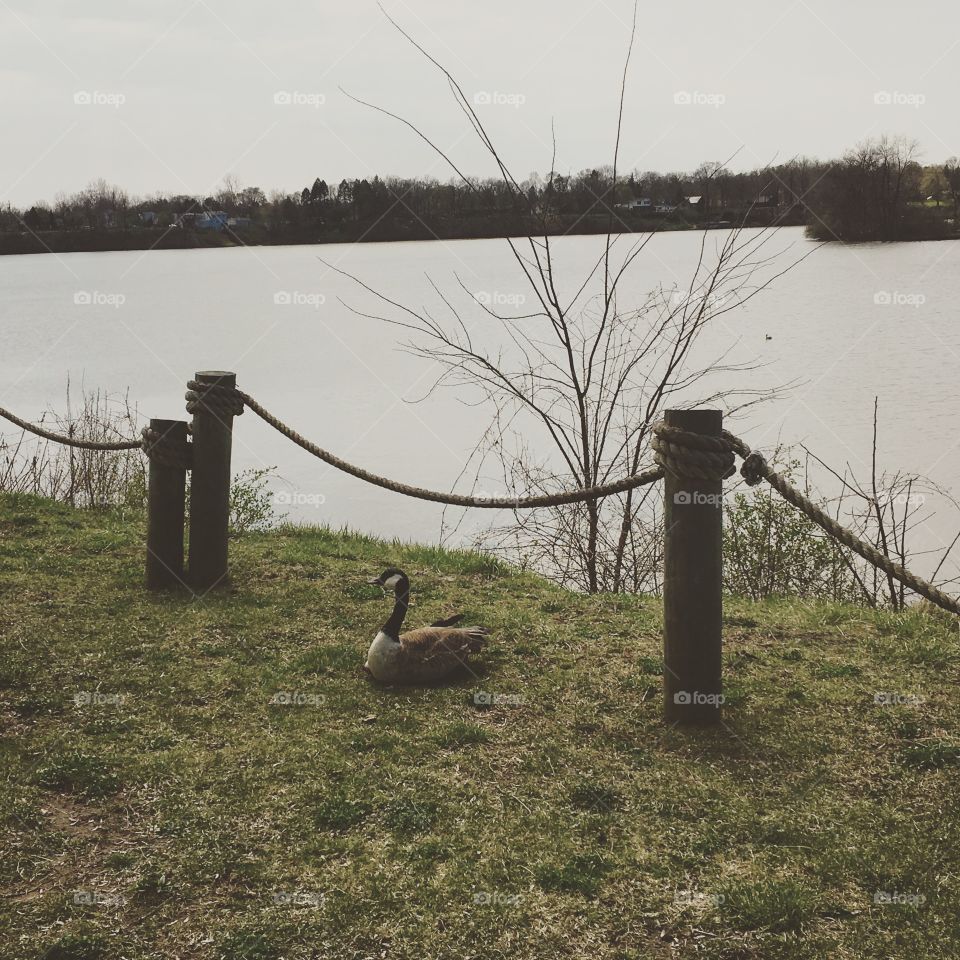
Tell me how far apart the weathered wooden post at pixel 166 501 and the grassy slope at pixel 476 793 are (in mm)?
368

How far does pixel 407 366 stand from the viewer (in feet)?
88.8

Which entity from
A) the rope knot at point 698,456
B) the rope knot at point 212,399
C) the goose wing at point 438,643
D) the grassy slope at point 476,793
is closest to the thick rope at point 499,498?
the rope knot at point 212,399

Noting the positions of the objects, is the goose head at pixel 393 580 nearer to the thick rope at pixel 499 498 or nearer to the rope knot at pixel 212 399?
the thick rope at pixel 499 498

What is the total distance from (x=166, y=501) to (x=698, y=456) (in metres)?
3.50

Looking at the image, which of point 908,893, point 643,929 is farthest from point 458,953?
point 908,893

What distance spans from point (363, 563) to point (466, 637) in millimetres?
2175

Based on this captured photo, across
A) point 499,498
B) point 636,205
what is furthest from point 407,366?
point 499,498

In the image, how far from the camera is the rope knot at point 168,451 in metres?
5.61

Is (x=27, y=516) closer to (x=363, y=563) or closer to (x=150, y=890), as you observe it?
(x=363, y=563)

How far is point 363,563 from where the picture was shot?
22.0 feet

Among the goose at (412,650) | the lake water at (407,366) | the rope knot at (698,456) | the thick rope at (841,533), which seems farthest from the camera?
the lake water at (407,366)

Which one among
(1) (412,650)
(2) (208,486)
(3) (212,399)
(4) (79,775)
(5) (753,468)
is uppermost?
(3) (212,399)

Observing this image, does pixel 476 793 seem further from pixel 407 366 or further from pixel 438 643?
pixel 407 366

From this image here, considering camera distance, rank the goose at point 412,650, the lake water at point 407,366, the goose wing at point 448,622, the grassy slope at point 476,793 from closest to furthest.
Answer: the grassy slope at point 476,793, the goose at point 412,650, the goose wing at point 448,622, the lake water at point 407,366
